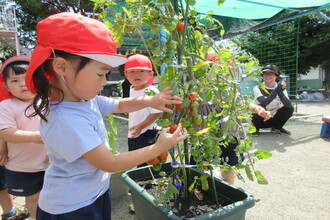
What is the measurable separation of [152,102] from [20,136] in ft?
2.91

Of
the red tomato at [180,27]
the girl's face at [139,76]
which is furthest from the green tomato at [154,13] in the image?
the girl's face at [139,76]

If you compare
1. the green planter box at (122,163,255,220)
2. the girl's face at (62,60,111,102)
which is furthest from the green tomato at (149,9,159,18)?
the green planter box at (122,163,255,220)

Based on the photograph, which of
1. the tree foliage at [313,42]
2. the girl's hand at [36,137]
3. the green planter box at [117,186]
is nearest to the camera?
the girl's hand at [36,137]

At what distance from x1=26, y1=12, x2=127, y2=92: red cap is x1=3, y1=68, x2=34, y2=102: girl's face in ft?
2.58

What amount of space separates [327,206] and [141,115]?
5.58 ft

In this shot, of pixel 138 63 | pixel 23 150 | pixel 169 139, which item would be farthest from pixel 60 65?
pixel 138 63

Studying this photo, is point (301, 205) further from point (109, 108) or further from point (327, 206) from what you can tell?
point (109, 108)

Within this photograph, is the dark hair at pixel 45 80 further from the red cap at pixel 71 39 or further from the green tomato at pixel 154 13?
the green tomato at pixel 154 13

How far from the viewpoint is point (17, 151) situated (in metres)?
1.62

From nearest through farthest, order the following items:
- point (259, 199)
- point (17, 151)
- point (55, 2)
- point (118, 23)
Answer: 1. point (118, 23)
2. point (17, 151)
3. point (259, 199)
4. point (55, 2)

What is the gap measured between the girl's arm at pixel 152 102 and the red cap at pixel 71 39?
0.93 feet

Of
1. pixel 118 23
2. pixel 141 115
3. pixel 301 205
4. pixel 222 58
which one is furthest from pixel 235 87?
pixel 301 205

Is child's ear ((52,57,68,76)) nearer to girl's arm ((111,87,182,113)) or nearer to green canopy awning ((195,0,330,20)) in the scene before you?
girl's arm ((111,87,182,113))

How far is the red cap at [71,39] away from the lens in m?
0.89
